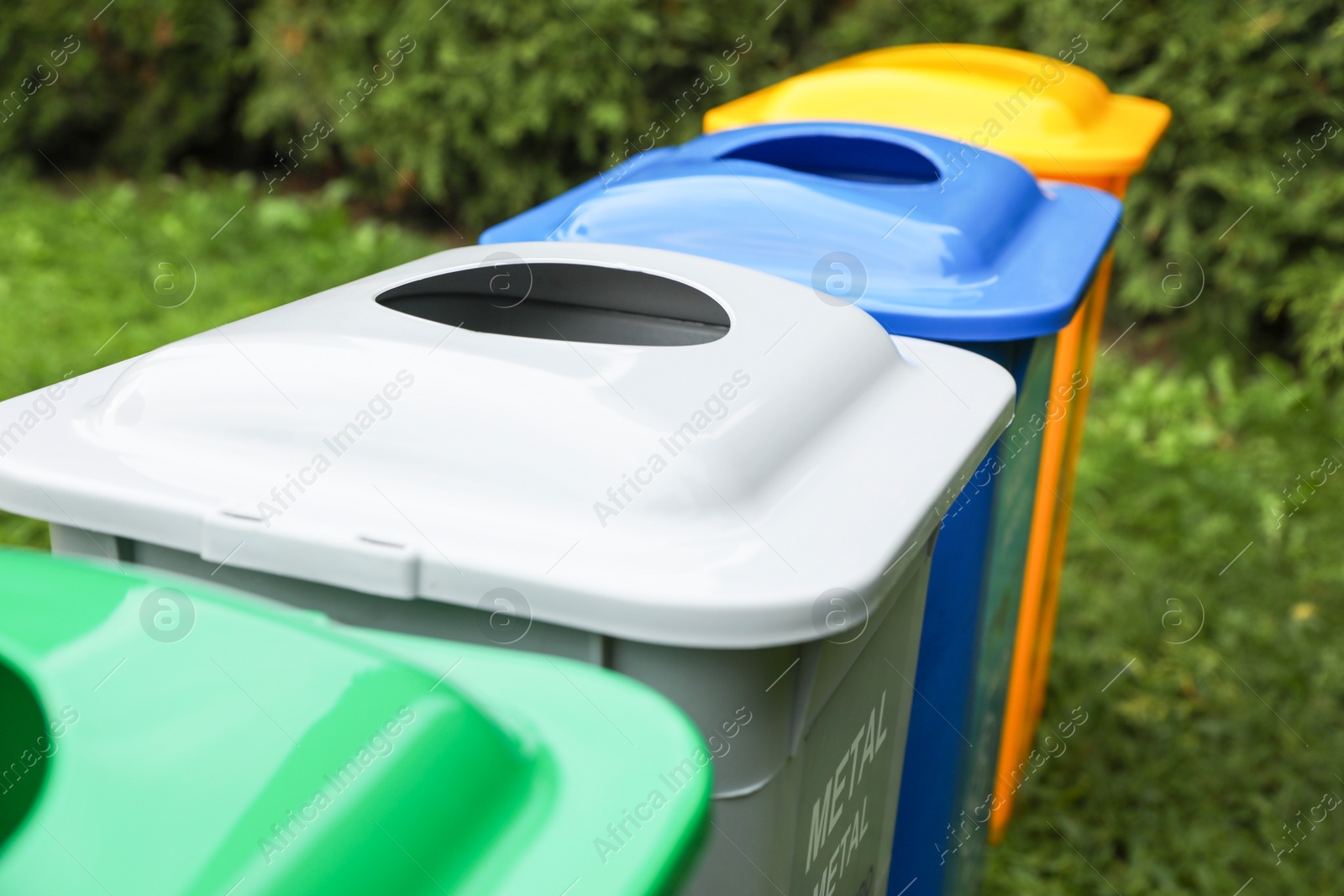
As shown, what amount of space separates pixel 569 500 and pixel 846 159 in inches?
53.8

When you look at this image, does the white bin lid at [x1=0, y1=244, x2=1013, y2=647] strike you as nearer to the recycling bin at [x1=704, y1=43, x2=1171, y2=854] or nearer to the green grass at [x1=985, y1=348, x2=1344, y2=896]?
the recycling bin at [x1=704, y1=43, x2=1171, y2=854]

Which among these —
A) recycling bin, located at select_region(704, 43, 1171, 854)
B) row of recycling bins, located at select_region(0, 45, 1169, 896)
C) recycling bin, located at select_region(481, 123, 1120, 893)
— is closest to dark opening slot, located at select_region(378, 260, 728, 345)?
row of recycling bins, located at select_region(0, 45, 1169, 896)

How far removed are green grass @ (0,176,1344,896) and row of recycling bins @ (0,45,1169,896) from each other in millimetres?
1078

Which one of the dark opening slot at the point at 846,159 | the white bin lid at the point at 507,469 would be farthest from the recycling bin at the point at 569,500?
the dark opening slot at the point at 846,159

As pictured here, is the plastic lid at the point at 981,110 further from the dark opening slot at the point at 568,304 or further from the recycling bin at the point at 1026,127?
the dark opening slot at the point at 568,304

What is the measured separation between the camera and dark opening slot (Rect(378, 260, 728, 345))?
136 cm

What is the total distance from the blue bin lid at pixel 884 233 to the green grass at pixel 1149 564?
1.47m

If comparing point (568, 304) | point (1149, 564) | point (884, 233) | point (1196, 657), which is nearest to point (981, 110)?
point (884, 233)

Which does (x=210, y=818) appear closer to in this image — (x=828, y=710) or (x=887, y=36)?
(x=828, y=710)

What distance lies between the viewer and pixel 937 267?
4.94ft

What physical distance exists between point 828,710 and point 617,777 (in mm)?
440

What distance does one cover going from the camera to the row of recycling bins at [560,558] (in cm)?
64

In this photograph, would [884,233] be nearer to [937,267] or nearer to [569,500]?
[937,267]

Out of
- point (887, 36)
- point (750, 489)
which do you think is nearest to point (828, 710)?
point (750, 489)
